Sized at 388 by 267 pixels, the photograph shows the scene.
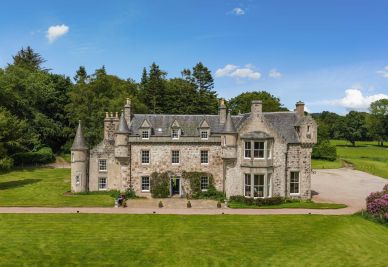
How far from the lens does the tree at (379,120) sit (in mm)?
131375

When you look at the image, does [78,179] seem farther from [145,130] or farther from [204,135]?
[204,135]

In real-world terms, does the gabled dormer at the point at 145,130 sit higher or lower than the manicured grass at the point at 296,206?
higher

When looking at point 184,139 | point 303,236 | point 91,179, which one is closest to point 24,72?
point 91,179

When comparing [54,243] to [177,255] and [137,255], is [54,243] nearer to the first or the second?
[137,255]

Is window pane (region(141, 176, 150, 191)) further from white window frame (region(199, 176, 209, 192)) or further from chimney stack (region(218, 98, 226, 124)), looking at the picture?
chimney stack (region(218, 98, 226, 124))

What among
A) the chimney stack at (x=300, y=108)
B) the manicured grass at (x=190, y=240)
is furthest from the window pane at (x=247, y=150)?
the manicured grass at (x=190, y=240)

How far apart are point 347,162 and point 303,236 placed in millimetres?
71382

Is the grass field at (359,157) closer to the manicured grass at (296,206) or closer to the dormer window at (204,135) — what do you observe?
the manicured grass at (296,206)

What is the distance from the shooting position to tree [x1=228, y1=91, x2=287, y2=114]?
96.2 meters

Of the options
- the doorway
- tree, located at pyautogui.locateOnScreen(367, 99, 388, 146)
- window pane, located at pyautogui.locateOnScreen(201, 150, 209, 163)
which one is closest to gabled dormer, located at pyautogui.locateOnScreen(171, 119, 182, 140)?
window pane, located at pyautogui.locateOnScreen(201, 150, 209, 163)

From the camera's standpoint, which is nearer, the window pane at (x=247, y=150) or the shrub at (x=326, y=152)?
the window pane at (x=247, y=150)

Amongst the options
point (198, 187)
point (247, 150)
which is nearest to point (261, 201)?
point (247, 150)

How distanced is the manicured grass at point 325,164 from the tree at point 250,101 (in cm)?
1951

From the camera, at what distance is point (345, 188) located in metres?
48.2
